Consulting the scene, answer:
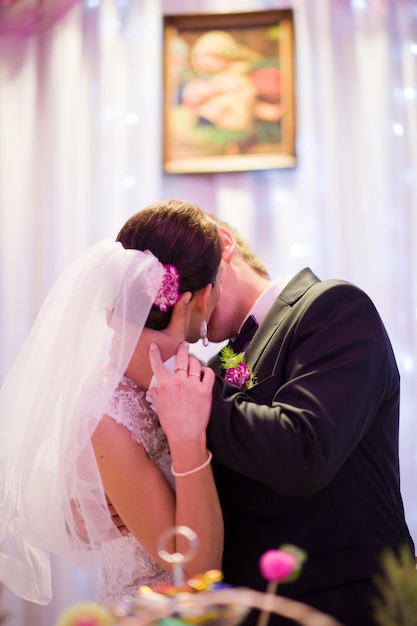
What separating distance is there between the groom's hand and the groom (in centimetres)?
17

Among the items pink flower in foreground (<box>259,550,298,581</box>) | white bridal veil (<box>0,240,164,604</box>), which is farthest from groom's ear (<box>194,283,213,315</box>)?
pink flower in foreground (<box>259,550,298,581</box>)

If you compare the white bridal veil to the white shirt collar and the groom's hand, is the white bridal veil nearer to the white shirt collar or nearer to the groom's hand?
the groom's hand

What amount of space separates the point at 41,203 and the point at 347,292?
1.68m

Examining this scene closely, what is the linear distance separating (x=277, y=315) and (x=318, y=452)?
512 millimetres

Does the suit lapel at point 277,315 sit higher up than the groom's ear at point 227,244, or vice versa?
the groom's ear at point 227,244

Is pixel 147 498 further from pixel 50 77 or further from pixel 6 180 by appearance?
pixel 50 77

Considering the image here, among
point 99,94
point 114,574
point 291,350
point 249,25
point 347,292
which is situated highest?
point 249,25

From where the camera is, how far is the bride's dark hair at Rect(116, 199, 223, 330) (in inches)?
72.7

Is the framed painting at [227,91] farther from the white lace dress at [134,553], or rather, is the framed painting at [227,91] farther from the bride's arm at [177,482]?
the bride's arm at [177,482]

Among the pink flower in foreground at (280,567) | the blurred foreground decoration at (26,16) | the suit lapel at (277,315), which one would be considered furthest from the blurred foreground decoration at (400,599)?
the blurred foreground decoration at (26,16)

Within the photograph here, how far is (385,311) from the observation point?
2.90m

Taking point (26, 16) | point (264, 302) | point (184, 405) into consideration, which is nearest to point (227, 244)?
point (264, 302)

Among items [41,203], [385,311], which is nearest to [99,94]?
[41,203]

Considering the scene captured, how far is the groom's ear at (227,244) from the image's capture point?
2296mm
